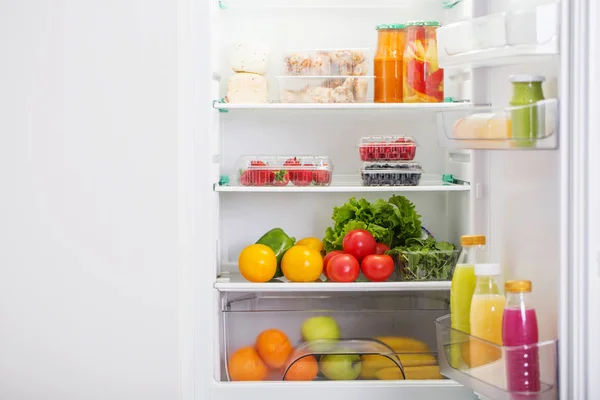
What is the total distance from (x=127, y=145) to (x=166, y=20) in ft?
1.31

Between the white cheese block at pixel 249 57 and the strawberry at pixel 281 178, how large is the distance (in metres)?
0.36

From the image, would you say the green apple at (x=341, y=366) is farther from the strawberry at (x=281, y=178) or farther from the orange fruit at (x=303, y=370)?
the strawberry at (x=281, y=178)

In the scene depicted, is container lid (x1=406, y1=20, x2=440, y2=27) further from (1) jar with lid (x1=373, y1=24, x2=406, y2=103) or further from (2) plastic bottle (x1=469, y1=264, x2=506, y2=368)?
(2) plastic bottle (x1=469, y1=264, x2=506, y2=368)

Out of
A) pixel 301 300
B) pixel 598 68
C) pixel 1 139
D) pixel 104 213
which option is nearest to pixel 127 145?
pixel 104 213

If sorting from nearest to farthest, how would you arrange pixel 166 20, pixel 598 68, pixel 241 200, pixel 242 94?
pixel 598 68 < pixel 166 20 < pixel 242 94 < pixel 241 200

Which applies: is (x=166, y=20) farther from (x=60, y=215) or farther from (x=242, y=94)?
(x=60, y=215)

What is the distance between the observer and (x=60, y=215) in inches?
97.7

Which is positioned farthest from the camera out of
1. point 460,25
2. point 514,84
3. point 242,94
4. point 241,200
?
point 241,200

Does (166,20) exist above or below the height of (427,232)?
above

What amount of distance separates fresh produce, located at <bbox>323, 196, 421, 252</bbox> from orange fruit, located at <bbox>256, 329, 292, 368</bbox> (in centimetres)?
36

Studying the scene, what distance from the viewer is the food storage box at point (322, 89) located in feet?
9.20

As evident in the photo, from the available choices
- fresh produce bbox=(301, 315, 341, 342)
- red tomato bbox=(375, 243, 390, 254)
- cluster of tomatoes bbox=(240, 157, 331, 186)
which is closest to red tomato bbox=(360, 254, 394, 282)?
red tomato bbox=(375, 243, 390, 254)

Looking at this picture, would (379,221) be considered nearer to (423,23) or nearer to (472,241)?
(472,241)

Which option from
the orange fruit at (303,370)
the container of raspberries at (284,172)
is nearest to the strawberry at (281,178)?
the container of raspberries at (284,172)
